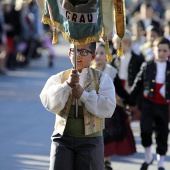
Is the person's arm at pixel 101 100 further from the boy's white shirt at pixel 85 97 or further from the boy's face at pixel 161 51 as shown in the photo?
the boy's face at pixel 161 51

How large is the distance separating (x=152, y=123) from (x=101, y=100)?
9.46 feet

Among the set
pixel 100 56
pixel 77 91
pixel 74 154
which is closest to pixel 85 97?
pixel 77 91

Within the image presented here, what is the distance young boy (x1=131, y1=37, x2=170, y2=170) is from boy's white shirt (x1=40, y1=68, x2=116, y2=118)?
2568 millimetres

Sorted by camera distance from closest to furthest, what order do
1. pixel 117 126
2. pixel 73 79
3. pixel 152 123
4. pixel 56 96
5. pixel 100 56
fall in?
1. pixel 73 79
2. pixel 56 96
3. pixel 100 56
4. pixel 152 123
5. pixel 117 126

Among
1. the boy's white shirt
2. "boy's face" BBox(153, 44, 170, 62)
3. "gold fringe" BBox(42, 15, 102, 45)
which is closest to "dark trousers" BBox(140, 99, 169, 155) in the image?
"boy's face" BBox(153, 44, 170, 62)

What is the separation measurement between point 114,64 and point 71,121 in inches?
170

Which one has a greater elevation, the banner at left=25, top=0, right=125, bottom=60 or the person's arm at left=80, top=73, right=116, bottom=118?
the banner at left=25, top=0, right=125, bottom=60

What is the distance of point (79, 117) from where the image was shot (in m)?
6.14

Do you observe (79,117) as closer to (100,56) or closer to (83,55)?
(83,55)

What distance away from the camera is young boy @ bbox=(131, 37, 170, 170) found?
8.73 metres

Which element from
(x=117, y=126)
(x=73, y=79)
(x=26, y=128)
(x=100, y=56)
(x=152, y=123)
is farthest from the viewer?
(x=26, y=128)

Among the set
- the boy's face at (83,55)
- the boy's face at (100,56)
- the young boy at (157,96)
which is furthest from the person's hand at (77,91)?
the young boy at (157,96)

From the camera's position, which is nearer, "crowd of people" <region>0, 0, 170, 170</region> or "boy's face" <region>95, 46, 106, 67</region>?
"crowd of people" <region>0, 0, 170, 170</region>

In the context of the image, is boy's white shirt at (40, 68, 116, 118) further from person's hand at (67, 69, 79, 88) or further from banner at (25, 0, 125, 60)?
banner at (25, 0, 125, 60)
